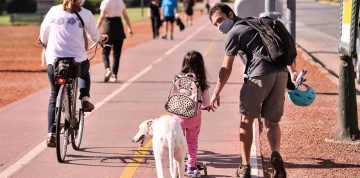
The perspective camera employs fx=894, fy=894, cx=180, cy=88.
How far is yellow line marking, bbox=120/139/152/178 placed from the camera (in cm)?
902

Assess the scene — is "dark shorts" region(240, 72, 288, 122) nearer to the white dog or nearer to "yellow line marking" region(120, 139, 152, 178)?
the white dog

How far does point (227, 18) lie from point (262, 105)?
90 cm

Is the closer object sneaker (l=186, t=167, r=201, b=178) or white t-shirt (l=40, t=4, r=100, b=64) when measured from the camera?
sneaker (l=186, t=167, r=201, b=178)

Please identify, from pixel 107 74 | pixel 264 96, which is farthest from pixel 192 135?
pixel 107 74

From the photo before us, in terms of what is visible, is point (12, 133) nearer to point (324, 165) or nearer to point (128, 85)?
point (324, 165)

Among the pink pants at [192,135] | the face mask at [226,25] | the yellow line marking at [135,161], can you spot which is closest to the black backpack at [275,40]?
the face mask at [226,25]

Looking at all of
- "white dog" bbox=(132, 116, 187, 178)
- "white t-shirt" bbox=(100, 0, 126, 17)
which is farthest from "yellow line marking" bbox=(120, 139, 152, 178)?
"white t-shirt" bbox=(100, 0, 126, 17)

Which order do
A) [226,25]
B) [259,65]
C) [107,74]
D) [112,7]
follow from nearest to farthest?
[259,65], [226,25], [107,74], [112,7]

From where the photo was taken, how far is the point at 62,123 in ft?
32.3

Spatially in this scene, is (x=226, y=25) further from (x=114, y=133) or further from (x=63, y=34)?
(x=114, y=133)

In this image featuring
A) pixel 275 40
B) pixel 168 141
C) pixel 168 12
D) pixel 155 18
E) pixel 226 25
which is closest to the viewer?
pixel 168 141

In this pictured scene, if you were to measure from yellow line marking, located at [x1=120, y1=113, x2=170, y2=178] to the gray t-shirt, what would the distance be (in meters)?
0.98

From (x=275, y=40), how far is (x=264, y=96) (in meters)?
0.56

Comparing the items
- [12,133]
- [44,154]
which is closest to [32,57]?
[12,133]
